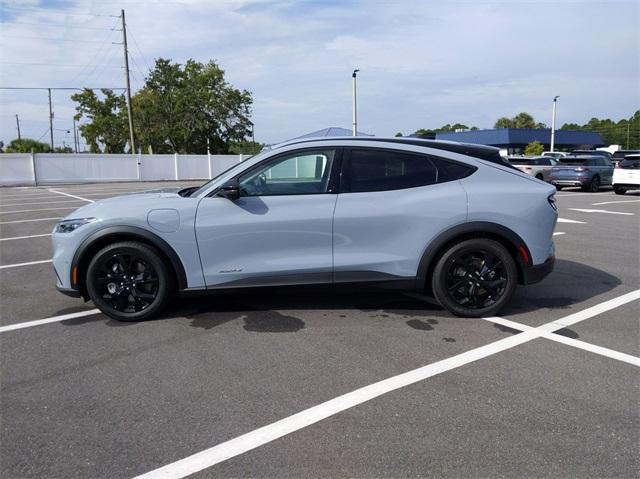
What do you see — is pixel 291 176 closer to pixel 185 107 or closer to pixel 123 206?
pixel 123 206

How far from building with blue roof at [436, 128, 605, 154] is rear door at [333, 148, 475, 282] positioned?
52568mm

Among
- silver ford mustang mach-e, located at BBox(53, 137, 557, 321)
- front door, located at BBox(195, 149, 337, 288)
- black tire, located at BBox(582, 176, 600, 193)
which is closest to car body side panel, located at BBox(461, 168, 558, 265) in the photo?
silver ford mustang mach-e, located at BBox(53, 137, 557, 321)

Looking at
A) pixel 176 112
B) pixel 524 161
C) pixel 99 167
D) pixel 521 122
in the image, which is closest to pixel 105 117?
pixel 176 112

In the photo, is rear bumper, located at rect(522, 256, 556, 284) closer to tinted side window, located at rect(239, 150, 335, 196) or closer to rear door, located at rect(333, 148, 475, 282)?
rear door, located at rect(333, 148, 475, 282)

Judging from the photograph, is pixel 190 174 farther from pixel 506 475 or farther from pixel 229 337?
pixel 506 475

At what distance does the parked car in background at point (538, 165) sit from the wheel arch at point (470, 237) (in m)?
18.1

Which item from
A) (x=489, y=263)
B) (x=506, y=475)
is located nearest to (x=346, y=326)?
(x=489, y=263)

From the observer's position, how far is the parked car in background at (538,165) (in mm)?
21805

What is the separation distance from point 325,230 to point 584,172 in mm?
19530

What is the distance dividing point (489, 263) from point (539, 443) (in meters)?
2.14

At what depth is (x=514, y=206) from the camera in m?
4.51

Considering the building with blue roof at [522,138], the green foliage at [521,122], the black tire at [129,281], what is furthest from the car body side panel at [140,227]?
the green foliage at [521,122]

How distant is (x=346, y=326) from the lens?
4488 mm

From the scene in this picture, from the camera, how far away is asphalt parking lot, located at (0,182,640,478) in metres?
2.59
